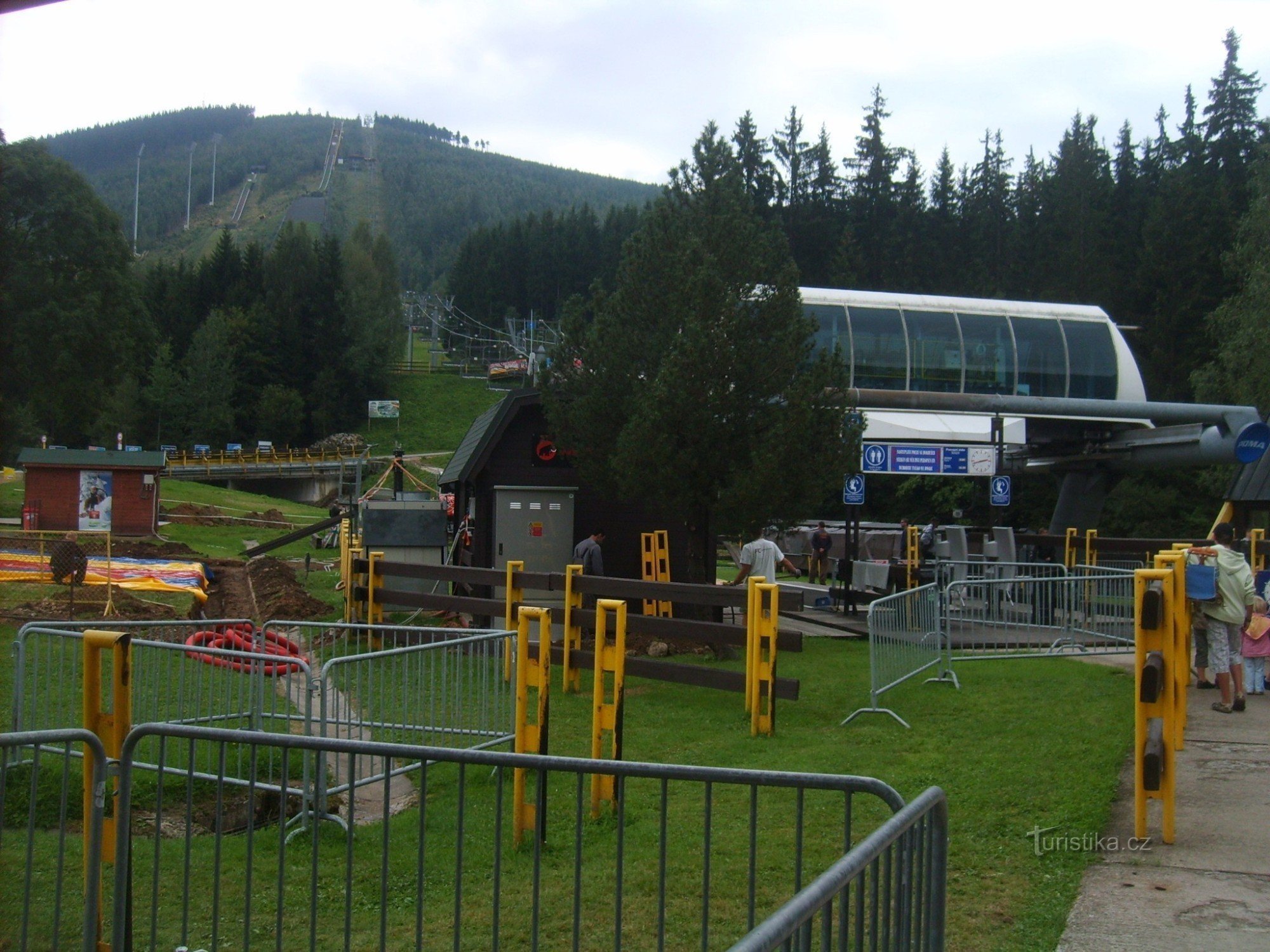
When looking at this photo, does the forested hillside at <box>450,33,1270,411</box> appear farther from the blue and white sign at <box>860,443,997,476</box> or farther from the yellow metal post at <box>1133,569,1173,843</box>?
the yellow metal post at <box>1133,569,1173,843</box>

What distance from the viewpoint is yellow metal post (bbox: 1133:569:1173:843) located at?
639cm

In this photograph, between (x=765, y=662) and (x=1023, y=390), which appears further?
(x=1023, y=390)

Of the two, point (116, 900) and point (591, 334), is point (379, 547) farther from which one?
point (116, 900)

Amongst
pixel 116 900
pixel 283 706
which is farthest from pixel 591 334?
pixel 116 900

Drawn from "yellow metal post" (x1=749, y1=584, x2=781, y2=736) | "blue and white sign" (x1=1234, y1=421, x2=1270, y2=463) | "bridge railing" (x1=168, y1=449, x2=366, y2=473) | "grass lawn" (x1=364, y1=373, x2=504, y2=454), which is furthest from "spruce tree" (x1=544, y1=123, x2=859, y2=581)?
"grass lawn" (x1=364, y1=373, x2=504, y2=454)

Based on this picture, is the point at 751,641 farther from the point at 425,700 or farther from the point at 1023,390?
the point at 1023,390

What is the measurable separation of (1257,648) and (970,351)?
19.6m

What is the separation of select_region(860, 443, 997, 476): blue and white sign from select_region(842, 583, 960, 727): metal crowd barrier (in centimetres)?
755

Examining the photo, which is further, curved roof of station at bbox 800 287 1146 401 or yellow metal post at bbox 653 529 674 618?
curved roof of station at bbox 800 287 1146 401

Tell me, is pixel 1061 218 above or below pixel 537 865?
above

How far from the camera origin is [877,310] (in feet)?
97.0

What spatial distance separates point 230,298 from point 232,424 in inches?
720

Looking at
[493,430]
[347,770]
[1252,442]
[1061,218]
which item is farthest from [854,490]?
[1061,218]

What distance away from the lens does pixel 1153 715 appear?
6430mm
